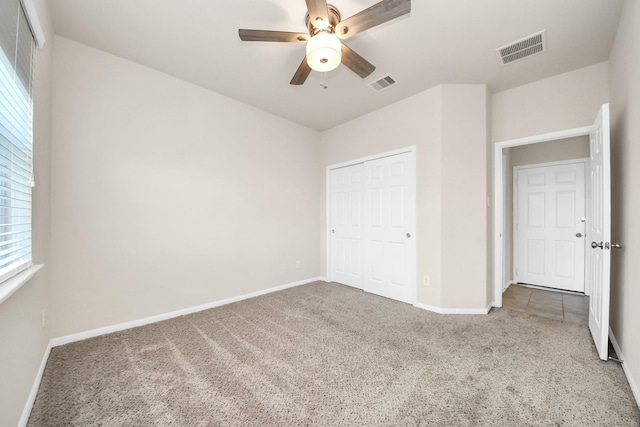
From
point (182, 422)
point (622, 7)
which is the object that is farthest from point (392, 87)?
point (182, 422)

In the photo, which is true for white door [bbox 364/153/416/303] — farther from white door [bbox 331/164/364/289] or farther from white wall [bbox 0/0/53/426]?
white wall [bbox 0/0/53/426]

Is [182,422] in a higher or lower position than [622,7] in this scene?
lower

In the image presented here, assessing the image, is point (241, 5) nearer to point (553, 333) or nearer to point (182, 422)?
point (182, 422)

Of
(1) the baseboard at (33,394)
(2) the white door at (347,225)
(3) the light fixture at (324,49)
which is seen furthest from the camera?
(2) the white door at (347,225)

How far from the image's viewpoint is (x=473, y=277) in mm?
2982

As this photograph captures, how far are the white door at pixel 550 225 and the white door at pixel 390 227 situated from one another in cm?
236

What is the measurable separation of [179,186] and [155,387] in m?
2.00

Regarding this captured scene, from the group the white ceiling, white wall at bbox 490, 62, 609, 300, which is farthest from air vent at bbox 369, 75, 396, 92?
white wall at bbox 490, 62, 609, 300

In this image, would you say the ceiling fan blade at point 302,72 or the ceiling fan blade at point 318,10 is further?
the ceiling fan blade at point 302,72

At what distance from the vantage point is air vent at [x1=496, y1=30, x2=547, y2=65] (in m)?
2.26

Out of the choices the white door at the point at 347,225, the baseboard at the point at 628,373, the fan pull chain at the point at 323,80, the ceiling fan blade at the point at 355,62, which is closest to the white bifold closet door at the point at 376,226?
the white door at the point at 347,225

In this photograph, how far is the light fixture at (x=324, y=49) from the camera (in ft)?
5.46

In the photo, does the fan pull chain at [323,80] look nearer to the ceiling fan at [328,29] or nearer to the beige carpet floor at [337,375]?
the ceiling fan at [328,29]

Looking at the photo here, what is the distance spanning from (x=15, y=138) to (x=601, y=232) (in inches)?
162
